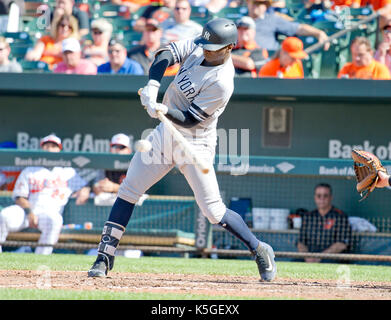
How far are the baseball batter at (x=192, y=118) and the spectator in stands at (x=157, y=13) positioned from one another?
5.59 meters

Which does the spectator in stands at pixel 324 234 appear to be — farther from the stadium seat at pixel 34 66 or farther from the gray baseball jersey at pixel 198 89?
the stadium seat at pixel 34 66

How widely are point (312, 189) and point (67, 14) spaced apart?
168 inches

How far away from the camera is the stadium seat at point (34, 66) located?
988cm

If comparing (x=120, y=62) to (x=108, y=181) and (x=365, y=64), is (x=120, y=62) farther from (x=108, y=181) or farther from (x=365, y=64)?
(x=365, y=64)

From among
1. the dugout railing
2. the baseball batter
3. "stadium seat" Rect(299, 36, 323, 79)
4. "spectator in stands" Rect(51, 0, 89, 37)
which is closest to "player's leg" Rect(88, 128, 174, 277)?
the baseball batter

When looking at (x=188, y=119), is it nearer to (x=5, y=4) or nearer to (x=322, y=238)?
(x=322, y=238)

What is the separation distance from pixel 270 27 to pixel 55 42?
3054mm

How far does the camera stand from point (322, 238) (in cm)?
801

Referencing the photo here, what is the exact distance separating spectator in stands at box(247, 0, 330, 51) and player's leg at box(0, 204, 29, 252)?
12.8 feet

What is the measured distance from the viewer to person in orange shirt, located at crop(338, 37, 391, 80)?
891 centimetres

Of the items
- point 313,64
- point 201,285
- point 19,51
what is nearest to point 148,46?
point 19,51

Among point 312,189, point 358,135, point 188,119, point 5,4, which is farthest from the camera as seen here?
point 5,4

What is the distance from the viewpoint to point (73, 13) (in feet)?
34.5

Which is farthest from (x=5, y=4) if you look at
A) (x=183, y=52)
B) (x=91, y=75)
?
(x=183, y=52)
